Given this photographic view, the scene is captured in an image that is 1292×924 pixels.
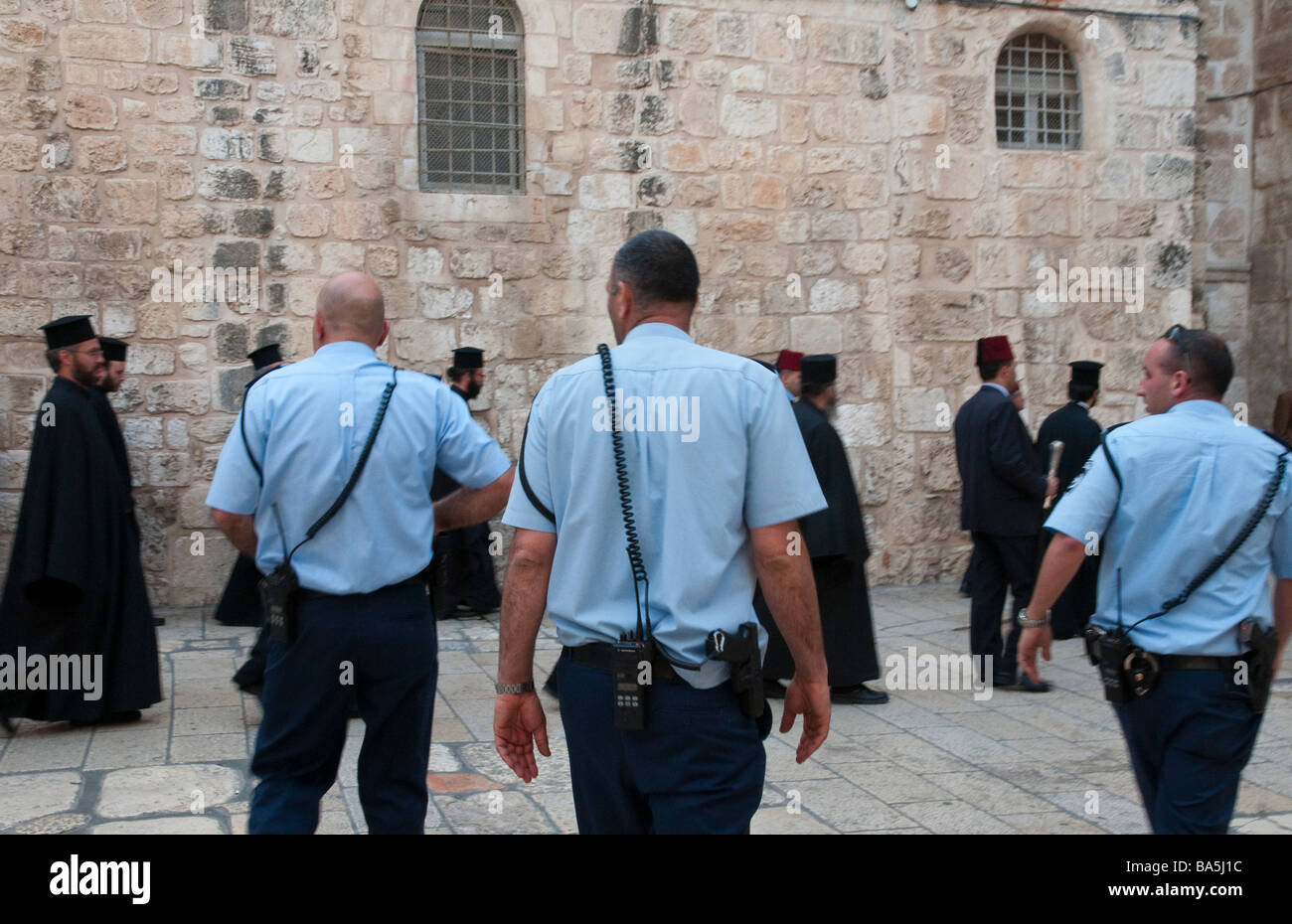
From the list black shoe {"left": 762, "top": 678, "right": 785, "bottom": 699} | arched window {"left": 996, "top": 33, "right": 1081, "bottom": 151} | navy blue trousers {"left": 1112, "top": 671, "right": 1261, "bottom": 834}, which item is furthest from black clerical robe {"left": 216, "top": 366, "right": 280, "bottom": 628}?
arched window {"left": 996, "top": 33, "right": 1081, "bottom": 151}

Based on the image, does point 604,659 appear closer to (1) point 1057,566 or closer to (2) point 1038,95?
(1) point 1057,566

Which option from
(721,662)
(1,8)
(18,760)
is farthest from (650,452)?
(1,8)

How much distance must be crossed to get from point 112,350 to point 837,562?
175 inches

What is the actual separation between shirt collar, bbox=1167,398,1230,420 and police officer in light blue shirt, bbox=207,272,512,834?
1885 mm

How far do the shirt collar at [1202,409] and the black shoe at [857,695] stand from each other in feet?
11.3

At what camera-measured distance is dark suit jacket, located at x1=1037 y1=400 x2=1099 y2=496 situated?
7.65 meters

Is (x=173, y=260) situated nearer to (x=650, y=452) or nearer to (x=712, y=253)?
(x=712, y=253)

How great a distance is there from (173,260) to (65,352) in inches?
118

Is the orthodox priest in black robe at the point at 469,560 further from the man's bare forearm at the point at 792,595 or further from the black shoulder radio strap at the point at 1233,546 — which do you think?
the man's bare forearm at the point at 792,595

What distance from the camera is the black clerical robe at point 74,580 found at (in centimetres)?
568

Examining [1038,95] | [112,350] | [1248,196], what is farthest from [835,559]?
[1248,196]

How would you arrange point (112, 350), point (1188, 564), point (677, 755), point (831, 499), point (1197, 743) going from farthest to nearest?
point (112, 350)
point (831, 499)
point (1188, 564)
point (1197, 743)
point (677, 755)

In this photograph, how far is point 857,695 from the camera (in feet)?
21.4
